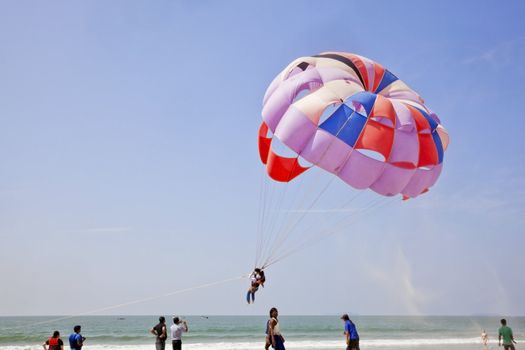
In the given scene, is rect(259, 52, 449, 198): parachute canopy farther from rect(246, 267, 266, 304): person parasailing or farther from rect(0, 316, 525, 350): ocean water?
rect(0, 316, 525, 350): ocean water

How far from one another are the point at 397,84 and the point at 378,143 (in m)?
2.60

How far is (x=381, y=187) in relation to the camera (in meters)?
10.1

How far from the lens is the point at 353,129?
9.43 metres

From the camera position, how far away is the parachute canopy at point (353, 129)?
9.45 m

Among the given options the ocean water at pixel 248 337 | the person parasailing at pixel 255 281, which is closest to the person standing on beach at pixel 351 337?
the person parasailing at pixel 255 281

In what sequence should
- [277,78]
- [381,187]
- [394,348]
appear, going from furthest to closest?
[394,348], [277,78], [381,187]

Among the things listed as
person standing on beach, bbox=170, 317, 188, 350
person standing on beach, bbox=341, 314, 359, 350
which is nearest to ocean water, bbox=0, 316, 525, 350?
person standing on beach, bbox=170, 317, 188, 350

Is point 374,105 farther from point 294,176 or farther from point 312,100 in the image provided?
point 294,176

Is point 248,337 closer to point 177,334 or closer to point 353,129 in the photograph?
point 177,334

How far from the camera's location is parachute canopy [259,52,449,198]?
372 inches

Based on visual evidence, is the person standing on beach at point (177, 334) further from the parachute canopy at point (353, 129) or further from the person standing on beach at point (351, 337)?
the parachute canopy at point (353, 129)

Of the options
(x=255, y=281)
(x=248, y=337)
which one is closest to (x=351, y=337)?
(x=255, y=281)

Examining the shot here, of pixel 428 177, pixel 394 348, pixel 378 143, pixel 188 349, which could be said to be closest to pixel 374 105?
pixel 378 143

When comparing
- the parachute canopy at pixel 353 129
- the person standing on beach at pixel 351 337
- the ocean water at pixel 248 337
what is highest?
the parachute canopy at pixel 353 129
